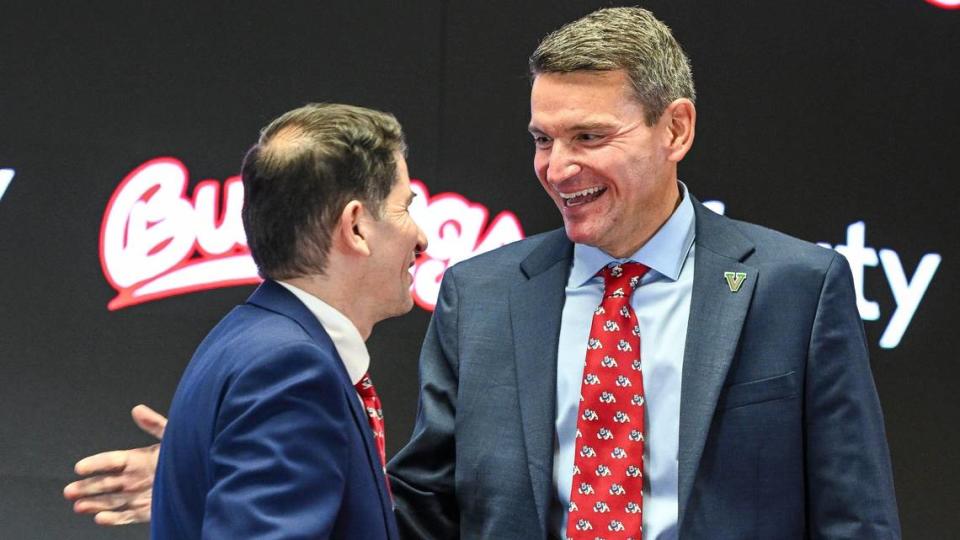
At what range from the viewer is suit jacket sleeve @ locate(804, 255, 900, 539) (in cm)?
204

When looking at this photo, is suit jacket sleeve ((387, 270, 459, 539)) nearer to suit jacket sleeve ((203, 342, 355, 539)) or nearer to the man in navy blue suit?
the man in navy blue suit

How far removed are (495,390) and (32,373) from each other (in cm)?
243

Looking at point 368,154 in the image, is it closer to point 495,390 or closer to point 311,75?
point 495,390

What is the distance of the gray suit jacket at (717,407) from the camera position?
6.76 feet

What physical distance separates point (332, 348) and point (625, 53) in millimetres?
864

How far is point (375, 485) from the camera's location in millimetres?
1637

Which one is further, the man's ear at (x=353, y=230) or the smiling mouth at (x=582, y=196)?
the smiling mouth at (x=582, y=196)

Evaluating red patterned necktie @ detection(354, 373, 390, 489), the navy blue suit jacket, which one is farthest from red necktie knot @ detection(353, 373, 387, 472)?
the navy blue suit jacket

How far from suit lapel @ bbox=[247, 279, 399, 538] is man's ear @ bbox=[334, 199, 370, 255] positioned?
10 centimetres

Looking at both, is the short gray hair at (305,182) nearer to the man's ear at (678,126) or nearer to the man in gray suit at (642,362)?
the man in gray suit at (642,362)

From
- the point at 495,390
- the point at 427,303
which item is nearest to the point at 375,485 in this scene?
the point at 495,390

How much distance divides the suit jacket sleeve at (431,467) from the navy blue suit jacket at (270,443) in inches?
22.1

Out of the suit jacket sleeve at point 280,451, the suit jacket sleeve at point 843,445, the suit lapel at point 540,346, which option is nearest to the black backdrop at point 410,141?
the suit lapel at point 540,346

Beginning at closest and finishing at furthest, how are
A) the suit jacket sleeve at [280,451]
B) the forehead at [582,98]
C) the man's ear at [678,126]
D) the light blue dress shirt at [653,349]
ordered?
1. the suit jacket sleeve at [280,451]
2. the light blue dress shirt at [653,349]
3. the forehead at [582,98]
4. the man's ear at [678,126]
